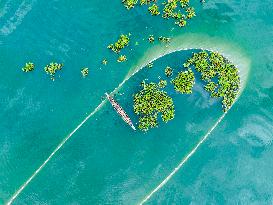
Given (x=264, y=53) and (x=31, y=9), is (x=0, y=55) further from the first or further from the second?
(x=264, y=53)

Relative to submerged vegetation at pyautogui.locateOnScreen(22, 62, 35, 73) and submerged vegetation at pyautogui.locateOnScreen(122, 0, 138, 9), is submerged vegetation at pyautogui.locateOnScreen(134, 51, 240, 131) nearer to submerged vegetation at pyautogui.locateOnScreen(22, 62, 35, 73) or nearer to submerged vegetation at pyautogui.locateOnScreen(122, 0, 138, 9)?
submerged vegetation at pyautogui.locateOnScreen(122, 0, 138, 9)

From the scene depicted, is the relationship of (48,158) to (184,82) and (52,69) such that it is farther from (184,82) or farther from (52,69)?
(184,82)

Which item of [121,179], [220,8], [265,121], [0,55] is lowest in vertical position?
[265,121]

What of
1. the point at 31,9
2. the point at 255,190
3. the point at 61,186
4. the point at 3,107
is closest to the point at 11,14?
the point at 31,9

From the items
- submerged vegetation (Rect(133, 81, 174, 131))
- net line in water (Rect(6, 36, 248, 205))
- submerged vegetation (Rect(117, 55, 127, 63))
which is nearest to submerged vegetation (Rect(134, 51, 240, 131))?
submerged vegetation (Rect(133, 81, 174, 131))

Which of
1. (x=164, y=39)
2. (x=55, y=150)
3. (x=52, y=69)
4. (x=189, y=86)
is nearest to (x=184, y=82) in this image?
(x=189, y=86)

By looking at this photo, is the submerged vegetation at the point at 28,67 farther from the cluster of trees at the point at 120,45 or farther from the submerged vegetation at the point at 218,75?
the submerged vegetation at the point at 218,75

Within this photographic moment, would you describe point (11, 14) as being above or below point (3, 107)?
above
